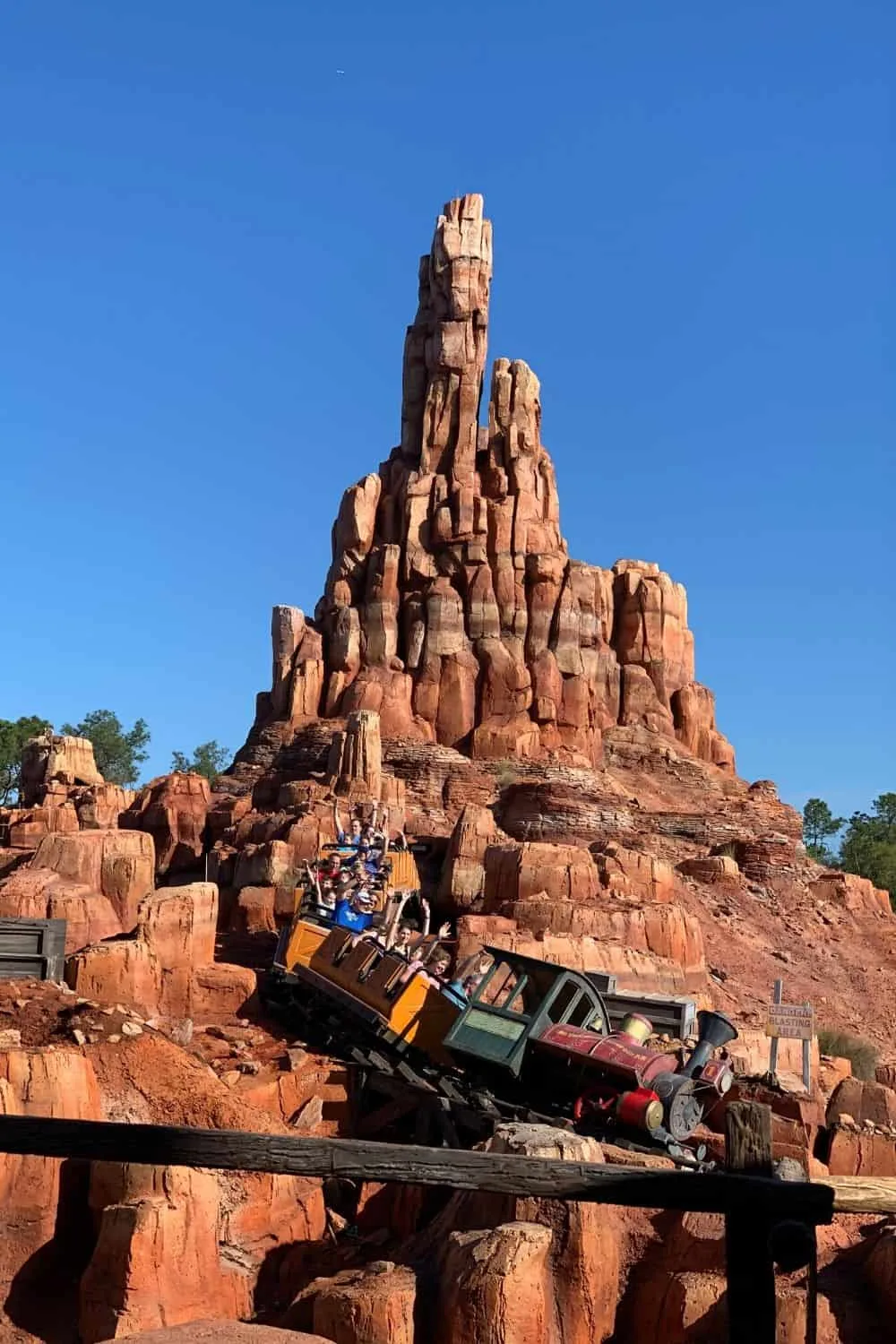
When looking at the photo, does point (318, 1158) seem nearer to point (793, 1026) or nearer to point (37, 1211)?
point (37, 1211)

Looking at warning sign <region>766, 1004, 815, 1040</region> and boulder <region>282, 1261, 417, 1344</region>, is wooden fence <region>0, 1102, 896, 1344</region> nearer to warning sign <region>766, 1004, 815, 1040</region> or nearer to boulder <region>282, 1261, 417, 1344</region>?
boulder <region>282, 1261, 417, 1344</region>

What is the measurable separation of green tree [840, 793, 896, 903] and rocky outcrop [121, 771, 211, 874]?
2291 cm

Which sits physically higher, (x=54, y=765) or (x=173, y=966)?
(x=54, y=765)

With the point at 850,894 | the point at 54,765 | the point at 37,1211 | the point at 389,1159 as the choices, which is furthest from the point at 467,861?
the point at 389,1159

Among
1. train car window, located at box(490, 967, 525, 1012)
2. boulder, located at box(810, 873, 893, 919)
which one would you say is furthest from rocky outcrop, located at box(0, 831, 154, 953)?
boulder, located at box(810, 873, 893, 919)

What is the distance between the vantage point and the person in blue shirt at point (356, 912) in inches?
766

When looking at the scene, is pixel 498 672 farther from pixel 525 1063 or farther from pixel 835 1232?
pixel 835 1232

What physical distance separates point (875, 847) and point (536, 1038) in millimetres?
52357

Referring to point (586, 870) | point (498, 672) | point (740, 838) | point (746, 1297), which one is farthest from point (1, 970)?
point (498, 672)

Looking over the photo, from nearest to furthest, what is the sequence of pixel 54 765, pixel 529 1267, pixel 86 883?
1. pixel 529 1267
2. pixel 86 883
3. pixel 54 765

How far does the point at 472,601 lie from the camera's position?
157ft

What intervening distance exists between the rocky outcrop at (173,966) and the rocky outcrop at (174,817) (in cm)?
1910

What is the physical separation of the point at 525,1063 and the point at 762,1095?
2368 mm

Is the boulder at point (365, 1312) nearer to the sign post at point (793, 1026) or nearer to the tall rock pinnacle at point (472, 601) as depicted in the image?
the sign post at point (793, 1026)
